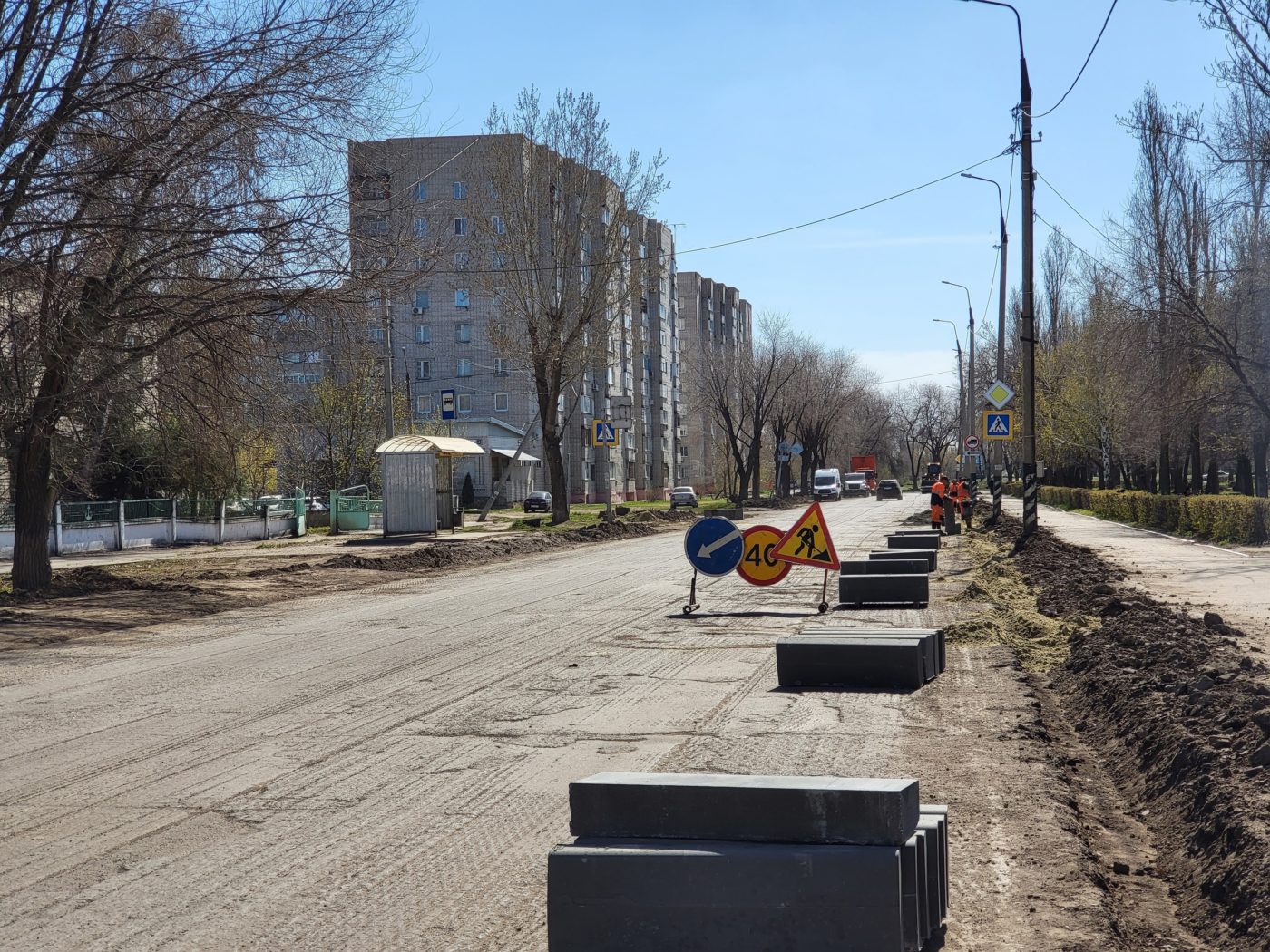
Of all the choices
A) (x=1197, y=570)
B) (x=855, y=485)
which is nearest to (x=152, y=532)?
(x=1197, y=570)

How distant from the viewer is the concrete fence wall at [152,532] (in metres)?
32.7

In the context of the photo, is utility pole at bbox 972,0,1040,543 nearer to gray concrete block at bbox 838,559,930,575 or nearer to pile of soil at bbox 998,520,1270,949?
gray concrete block at bbox 838,559,930,575

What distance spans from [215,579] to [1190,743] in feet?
65.1

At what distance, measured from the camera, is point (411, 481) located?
1427 inches

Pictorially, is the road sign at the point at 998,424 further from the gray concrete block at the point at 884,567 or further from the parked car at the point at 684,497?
the parked car at the point at 684,497

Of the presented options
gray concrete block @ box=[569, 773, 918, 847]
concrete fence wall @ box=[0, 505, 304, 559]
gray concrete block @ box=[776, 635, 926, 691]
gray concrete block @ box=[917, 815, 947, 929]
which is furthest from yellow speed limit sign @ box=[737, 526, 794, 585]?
concrete fence wall @ box=[0, 505, 304, 559]

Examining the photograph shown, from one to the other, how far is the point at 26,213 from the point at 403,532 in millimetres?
20727

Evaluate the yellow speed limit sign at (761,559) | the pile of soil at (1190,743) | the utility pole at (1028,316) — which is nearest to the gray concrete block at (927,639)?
the pile of soil at (1190,743)

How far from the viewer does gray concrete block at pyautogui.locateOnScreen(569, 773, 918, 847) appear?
4246 millimetres

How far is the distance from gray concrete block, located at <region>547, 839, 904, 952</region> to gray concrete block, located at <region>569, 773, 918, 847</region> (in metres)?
0.07

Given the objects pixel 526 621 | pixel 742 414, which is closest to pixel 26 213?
pixel 526 621

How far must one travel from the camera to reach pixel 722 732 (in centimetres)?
858

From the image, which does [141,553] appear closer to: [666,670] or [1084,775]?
[666,670]

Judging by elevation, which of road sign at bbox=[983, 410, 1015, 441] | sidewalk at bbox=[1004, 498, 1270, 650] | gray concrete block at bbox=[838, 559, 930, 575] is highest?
road sign at bbox=[983, 410, 1015, 441]
